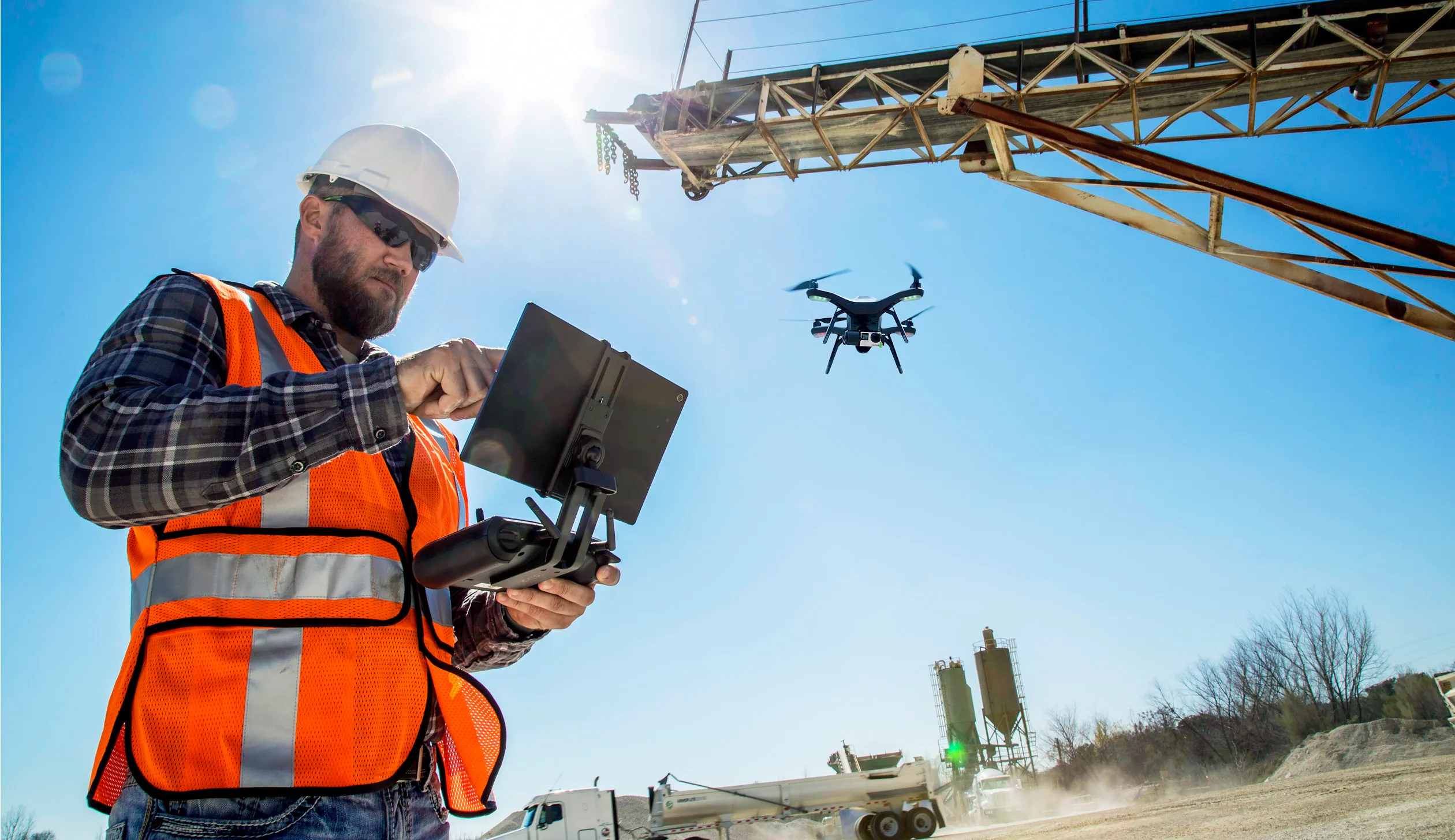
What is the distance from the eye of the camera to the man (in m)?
1.36

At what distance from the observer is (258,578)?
4.83 feet

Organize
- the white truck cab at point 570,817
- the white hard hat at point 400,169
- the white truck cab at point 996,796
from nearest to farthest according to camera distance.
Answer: the white hard hat at point 400,169 < the white truck cab at point 570,817 < the white truck cab at point 996,796

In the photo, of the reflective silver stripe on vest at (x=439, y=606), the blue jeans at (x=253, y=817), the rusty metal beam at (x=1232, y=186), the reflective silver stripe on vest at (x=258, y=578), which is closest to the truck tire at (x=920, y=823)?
the rusty metal beam at (x=1232, y=186)

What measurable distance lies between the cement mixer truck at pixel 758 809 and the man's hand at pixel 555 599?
553 inches

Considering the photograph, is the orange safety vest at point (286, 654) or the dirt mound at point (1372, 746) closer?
the orange safety vest at point (286, 654)

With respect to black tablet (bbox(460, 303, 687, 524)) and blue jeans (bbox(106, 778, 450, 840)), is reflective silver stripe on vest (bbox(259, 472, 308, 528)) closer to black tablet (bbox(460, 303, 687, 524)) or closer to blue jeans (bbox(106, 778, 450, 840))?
black tablet (bbox(460, 303, 687, 524))

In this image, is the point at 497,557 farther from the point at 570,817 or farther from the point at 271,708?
the point at 570,817

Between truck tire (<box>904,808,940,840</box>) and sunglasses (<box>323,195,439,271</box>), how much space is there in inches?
655

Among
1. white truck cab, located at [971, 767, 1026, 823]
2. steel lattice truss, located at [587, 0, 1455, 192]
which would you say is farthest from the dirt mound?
steel lattice truss, located at [587, 0, 1455, 192]

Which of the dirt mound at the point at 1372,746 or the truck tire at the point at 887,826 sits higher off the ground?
the truck tire at the point at 887,826

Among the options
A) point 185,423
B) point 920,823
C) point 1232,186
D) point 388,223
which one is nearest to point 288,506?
point 185,423

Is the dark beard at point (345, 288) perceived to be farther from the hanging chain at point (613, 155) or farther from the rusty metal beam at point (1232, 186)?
the hanging chain at point (613, 155)

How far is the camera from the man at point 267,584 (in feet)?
4.47

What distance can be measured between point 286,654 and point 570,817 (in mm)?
14616
